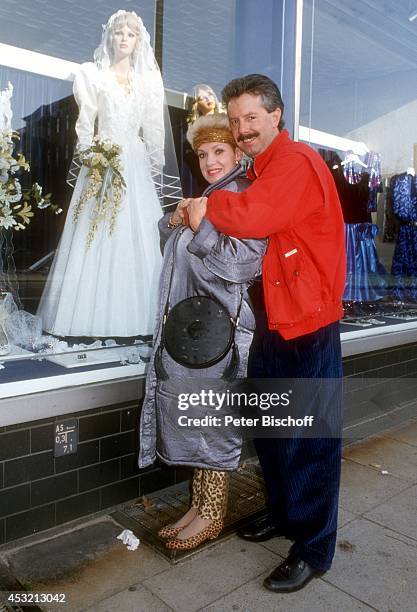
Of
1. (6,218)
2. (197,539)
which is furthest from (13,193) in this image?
(197,539)

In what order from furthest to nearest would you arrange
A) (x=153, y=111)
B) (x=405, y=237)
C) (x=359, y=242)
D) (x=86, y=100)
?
(x=405, y=237) → (x=359, y=242) → (x=153, y=111) → (x=86, y=100)

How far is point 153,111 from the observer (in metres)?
3.55

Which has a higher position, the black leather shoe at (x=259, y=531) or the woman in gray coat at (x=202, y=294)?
the woman in gray coat at (x=202, y=294)

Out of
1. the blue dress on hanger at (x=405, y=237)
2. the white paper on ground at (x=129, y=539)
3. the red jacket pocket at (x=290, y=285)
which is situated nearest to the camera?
the red jacket pocket at (x=290, y=285)

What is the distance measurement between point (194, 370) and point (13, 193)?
155 cm

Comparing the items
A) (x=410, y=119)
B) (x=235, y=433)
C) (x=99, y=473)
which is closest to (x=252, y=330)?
(x=235, y=433)

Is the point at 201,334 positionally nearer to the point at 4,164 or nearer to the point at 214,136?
the point at 214,136

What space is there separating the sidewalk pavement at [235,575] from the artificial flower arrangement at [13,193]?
166 centimetres

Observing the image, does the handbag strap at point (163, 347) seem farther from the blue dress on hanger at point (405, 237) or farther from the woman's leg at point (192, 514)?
the blue dress on hanger at point (405, 237)

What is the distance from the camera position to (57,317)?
332 cm

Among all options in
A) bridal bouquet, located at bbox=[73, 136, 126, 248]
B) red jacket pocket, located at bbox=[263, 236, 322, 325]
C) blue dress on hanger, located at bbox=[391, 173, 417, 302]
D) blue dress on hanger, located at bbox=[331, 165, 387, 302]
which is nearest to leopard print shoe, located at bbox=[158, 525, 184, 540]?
red jacket pocket, located at bbox=[263, 236, 322, 325]

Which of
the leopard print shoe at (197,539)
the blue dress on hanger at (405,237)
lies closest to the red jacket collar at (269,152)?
the leopard print shoe at (197,539)

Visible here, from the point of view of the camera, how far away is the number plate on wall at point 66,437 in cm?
265

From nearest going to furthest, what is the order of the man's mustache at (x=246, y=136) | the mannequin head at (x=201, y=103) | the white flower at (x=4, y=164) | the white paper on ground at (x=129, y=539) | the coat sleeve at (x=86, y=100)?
the man's mustache at (x=246, y=136), the white paper on ground at (x=129, y=539), the white flower at (x=4, y=164), the coat sleeve at (x=86, y=100), the mannequin head at (x=201, y=103)
